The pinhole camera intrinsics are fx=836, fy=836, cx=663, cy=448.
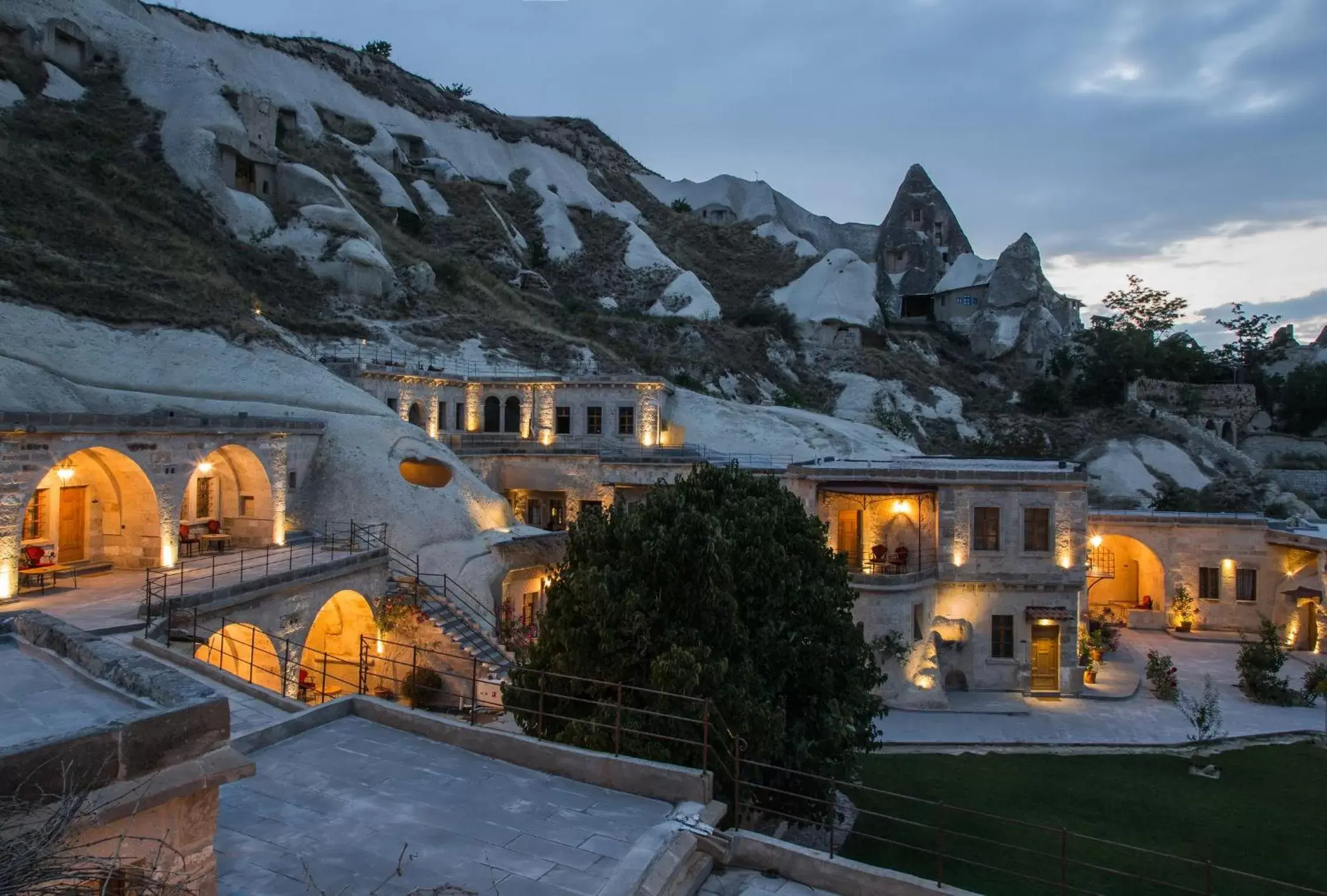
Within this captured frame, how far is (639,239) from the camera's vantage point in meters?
77.4

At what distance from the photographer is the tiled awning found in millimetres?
25281

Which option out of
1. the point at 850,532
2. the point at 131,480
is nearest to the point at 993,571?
the point at 850,532

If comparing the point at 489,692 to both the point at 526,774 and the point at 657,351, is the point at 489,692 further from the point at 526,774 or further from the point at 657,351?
the point at 657,351

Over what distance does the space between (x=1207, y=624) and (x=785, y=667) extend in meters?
25.2

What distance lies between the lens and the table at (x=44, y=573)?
18.4 meters

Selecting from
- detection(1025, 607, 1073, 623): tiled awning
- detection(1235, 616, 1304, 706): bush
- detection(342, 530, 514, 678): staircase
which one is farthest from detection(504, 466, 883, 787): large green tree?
detection(1235, 616, 1304, 706): bush

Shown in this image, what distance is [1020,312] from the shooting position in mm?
77375

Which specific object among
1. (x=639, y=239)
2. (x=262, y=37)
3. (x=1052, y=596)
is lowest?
(x=1052, y=596)

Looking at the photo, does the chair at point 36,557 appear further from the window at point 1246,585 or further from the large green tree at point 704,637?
the window at point 1246,585

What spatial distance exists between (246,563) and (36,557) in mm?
4446

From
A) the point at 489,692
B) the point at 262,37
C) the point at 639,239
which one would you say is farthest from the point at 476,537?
the point at 262,37

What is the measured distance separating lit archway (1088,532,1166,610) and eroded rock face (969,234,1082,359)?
4495 cm

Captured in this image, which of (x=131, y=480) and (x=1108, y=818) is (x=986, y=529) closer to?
(x=1108, y=818)

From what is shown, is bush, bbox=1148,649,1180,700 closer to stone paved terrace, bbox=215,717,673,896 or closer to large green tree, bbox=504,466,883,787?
large green tree, bbox=504,466,883,787
